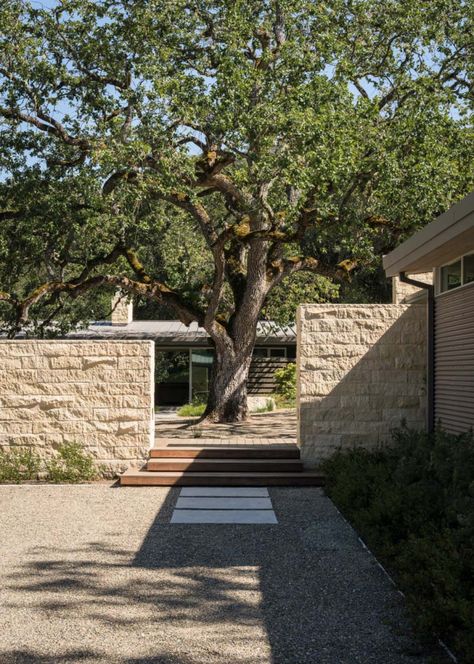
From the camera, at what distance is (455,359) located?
1082 centimetres

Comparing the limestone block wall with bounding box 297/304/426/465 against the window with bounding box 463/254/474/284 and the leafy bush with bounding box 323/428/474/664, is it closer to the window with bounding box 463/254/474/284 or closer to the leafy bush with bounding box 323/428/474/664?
the leafy bush with bounding box 323/428/474/664

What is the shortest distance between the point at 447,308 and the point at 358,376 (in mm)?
1675

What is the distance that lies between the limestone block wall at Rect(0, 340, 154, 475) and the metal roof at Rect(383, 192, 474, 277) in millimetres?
3733

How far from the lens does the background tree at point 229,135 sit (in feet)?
46.3

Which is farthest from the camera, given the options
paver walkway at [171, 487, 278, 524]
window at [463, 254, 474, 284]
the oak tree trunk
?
the oak tree trunk

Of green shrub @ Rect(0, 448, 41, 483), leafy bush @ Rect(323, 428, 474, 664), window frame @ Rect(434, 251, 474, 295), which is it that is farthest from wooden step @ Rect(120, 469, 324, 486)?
window frame @ Rect(434, 251, 474, 295)

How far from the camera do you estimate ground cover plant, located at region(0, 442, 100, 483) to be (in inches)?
466

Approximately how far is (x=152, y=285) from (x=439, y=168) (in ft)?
21.5

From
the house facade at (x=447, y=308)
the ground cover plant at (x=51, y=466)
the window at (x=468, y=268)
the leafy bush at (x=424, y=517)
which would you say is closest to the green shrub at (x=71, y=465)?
the ground cover plant at (x=51, y=466)

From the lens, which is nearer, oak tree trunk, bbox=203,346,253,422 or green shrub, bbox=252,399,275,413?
oak tree trunk, bbox=203,346,253,422

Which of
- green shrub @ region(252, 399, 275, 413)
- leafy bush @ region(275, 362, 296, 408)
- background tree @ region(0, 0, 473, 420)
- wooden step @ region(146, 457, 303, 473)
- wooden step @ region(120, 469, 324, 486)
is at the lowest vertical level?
wooden step @ region(120, 469, 324, 486)

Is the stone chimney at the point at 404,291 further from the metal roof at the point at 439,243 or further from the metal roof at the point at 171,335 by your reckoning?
the metal roof at the point at 171,335

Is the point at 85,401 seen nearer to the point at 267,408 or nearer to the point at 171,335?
the point at 267,408

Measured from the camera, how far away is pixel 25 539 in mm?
8016
